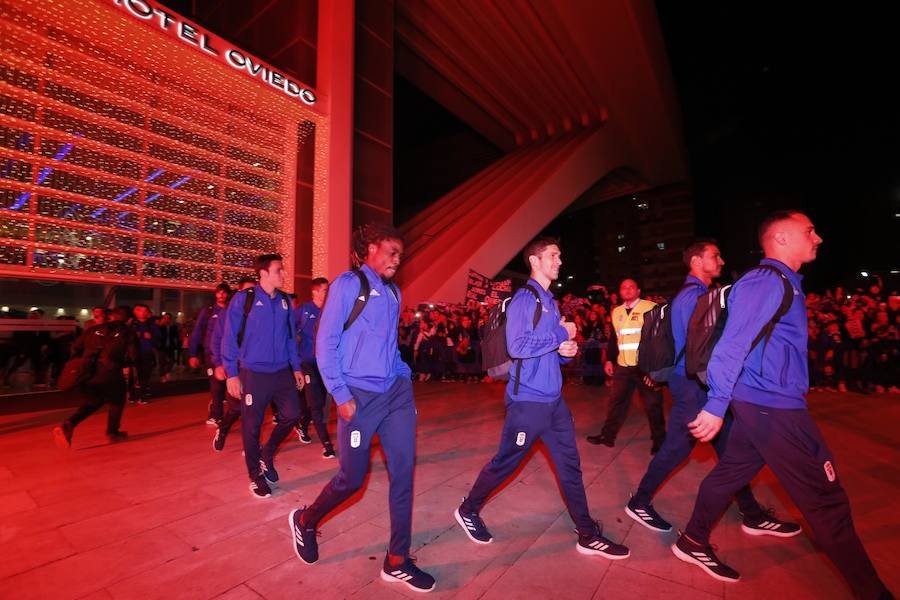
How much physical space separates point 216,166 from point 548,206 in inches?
642

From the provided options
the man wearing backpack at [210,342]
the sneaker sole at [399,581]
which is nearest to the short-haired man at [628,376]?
the sneaker sole at [399,581]

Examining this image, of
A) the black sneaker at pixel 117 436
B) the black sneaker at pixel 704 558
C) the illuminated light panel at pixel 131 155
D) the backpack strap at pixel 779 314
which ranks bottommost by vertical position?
the black sneaker at pixel 117 436

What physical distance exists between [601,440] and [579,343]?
208 inches

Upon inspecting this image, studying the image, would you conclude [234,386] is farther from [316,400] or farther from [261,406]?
[316,400]

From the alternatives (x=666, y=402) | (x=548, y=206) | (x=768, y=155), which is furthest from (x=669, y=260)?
(x=666, y=402)

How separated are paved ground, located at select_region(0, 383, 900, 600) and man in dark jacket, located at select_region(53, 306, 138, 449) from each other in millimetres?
358

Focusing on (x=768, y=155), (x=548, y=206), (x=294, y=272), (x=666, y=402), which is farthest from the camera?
(x=768, y=155)

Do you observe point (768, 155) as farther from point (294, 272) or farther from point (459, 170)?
point (294, 272)

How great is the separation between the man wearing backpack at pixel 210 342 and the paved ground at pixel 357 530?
0.84 metres

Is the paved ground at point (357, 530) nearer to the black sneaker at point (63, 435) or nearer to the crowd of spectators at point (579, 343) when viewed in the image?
the black sneaker at point (63, 435)

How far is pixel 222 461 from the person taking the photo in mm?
4766

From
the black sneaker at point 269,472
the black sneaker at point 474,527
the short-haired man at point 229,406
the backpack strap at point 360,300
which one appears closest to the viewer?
the backpack strap at point 360,300

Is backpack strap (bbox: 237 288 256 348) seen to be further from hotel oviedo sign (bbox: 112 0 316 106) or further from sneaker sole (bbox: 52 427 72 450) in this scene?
hotel oviedo sign (bbox: 112 0 316 106)

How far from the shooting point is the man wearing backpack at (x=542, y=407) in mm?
2758
